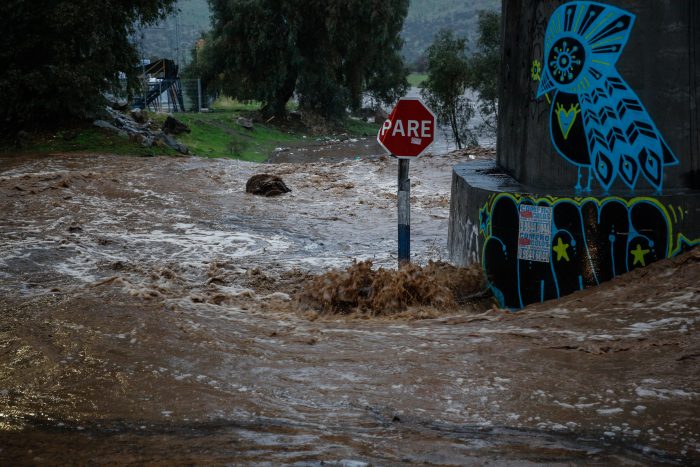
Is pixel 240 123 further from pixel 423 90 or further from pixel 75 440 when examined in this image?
pixel 75 440

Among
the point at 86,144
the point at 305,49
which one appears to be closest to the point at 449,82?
the point at 305,49

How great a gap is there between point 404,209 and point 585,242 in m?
2.23

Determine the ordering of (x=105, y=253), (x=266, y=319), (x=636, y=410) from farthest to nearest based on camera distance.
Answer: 1. (x=105, y=253)
2. (x=266, y=319)
3. (x=636, y=410)

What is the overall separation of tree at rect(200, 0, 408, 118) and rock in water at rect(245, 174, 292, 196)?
25851mm

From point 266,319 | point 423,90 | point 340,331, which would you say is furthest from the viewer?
point 423,90

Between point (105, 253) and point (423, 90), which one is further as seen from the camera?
point (423, 90)

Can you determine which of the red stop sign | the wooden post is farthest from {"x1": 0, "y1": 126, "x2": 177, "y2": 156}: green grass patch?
the red stop sign

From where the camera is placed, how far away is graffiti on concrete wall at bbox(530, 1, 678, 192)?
8.10 metres

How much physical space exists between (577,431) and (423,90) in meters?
37.2

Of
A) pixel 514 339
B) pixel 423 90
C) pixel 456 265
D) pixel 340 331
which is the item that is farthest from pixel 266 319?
pixel 423 90

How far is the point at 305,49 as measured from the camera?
45.9m

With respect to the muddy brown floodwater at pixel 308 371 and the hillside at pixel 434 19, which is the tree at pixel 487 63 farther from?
the hillside at pixel 434 19

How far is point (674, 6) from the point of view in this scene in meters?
7.91

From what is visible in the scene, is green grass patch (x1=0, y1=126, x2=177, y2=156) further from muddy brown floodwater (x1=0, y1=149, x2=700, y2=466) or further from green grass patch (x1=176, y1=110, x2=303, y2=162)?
muddy brown floodwater (x1=0, y1=149, x2=700, y2=466)
